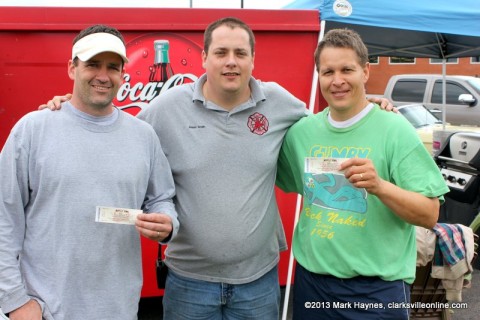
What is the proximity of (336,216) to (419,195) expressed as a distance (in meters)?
0.35

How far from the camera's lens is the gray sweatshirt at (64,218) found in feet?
5.89

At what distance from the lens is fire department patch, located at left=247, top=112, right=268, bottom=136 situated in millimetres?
2391

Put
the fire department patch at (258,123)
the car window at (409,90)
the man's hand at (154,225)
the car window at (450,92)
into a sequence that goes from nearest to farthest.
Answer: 1. the man's hand at (154,225)
2. the fire department patch at (258,123)
3. the car window at (450,92)
4. the car window at (409,90)

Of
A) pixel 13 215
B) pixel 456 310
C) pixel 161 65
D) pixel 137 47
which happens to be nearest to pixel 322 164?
pixel 13 215

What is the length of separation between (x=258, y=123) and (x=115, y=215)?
2.99ft

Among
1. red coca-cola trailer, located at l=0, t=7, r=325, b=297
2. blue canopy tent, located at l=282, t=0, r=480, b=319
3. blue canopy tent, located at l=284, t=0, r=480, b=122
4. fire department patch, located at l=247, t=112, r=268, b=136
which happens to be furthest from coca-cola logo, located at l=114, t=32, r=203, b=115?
fire department patch, located at l=247, t=112, r=268, b=136

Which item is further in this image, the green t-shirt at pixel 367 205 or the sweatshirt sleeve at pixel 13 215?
the green t-shirt at pixel 367 205

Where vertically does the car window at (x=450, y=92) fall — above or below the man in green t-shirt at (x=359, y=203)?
above

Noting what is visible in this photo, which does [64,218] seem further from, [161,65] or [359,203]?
[161,65]

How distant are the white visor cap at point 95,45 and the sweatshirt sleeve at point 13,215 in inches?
15.1

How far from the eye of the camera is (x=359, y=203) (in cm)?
202

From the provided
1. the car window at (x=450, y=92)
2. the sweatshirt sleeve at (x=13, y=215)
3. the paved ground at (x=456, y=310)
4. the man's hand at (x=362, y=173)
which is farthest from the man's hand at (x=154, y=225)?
the car window at (x=450, y=92)

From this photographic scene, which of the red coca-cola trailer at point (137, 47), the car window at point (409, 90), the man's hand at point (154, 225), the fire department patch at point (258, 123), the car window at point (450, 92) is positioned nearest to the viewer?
the man's hand at point (154, 225)

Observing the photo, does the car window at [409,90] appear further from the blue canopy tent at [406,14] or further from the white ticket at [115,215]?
the white ticket at [115,215]
